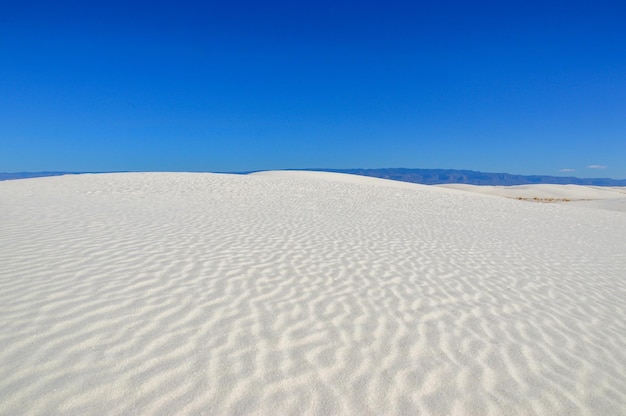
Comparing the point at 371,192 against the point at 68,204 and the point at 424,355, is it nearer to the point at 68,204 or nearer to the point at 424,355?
the point at 68,204

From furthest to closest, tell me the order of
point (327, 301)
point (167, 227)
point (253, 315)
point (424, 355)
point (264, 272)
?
point (167, 227) < point (264, 272) < point (327, 301) < point (253, 315) < point (424, 355)

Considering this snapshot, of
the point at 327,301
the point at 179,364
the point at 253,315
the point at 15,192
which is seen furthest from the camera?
the point at 15,192

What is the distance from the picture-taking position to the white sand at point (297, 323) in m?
3.13

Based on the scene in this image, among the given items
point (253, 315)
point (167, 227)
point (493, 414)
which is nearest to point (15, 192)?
point (167, 227)

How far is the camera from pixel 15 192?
1627 centimetres

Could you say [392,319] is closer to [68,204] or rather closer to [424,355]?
[424,355]

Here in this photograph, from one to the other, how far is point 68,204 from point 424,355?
13.6 metres

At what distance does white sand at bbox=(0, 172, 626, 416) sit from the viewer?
313cm

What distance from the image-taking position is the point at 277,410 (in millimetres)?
2953

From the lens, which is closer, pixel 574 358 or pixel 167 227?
pixel 574 358

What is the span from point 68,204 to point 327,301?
1196 centimetres

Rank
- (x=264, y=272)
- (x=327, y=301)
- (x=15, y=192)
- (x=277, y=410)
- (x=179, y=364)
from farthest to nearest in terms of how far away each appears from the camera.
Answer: (x=15, y=192) < (x=264, y=272) < (x=327, y=301) < (x=179, y=364) < (x=277, y=410)

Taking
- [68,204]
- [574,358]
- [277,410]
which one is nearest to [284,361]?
[277,410]

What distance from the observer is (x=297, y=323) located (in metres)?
4.41
